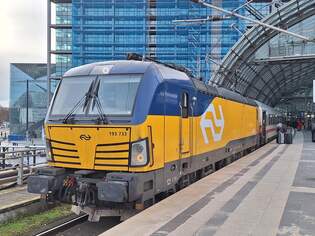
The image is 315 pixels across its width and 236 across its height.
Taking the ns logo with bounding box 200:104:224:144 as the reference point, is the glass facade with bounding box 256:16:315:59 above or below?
above

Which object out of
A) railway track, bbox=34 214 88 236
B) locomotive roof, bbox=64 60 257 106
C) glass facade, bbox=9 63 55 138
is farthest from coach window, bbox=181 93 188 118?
glass facade, bbox=9 63 55 138

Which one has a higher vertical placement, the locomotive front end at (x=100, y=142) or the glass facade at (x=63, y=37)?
the glass facade at (x=63, y=37)

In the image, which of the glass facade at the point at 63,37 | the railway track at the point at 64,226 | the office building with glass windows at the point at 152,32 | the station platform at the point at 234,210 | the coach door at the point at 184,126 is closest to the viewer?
the station platform at the point at 234,210

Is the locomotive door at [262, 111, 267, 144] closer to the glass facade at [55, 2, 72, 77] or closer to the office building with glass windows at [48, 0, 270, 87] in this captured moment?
the office building with glass windows at [48, 0, 270, 87]

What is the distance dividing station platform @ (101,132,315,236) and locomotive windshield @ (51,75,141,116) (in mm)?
2060

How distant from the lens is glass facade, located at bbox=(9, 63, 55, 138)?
2749 inches

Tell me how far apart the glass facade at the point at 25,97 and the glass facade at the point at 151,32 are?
65.5ft

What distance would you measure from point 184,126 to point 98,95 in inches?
92.5

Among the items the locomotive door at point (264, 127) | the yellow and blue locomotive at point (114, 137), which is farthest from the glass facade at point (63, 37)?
the yellow and blue locomotive at point (114, 137)

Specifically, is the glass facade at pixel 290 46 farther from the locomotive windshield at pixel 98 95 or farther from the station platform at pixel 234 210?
the locomotive windshield at pixel 98 95

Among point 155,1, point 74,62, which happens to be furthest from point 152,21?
point 74,62

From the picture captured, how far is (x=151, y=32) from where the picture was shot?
2009 inches

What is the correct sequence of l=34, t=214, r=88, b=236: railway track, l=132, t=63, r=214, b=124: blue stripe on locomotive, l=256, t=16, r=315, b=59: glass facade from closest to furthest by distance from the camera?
l=132, t=63, r=214, b=124: blue stripe on locomotive, l=34, t=214, r=88, b=236: railway track, l=256, t=16, r=315, b=59: glass facade

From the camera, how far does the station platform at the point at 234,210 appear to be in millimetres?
6824
